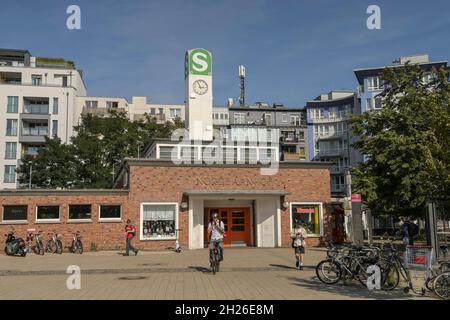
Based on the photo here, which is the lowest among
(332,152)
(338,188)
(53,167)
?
(338,188)

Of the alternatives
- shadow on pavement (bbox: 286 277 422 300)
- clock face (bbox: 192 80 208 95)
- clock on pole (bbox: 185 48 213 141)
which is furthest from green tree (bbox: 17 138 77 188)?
shadow on pavement (bbox: 286 277 422 300)

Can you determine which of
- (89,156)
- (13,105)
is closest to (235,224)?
(89,156)

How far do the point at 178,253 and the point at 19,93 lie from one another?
156 ft

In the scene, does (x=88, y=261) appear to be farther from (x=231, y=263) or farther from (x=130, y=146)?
(x=130, y=146)

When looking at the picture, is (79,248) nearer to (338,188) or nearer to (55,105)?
(55,105)

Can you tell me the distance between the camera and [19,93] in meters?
61.6

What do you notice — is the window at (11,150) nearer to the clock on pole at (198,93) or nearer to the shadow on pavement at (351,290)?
the clock on pole at (198,93)

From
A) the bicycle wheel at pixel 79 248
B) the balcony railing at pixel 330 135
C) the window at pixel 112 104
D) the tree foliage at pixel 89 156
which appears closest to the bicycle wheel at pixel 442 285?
the bicycle wheel at pixel 79 248

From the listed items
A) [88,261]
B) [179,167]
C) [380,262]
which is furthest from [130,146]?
[380,262]

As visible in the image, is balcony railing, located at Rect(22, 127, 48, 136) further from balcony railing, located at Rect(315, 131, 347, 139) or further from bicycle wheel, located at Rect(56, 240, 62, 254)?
bicycle wheel, located at Rect(56, 240, 62, 254)

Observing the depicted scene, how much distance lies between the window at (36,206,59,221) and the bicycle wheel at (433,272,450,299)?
18.6 meters

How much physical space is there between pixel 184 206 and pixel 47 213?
21.9ft

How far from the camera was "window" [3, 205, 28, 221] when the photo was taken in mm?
23578

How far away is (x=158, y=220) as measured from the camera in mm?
24344
